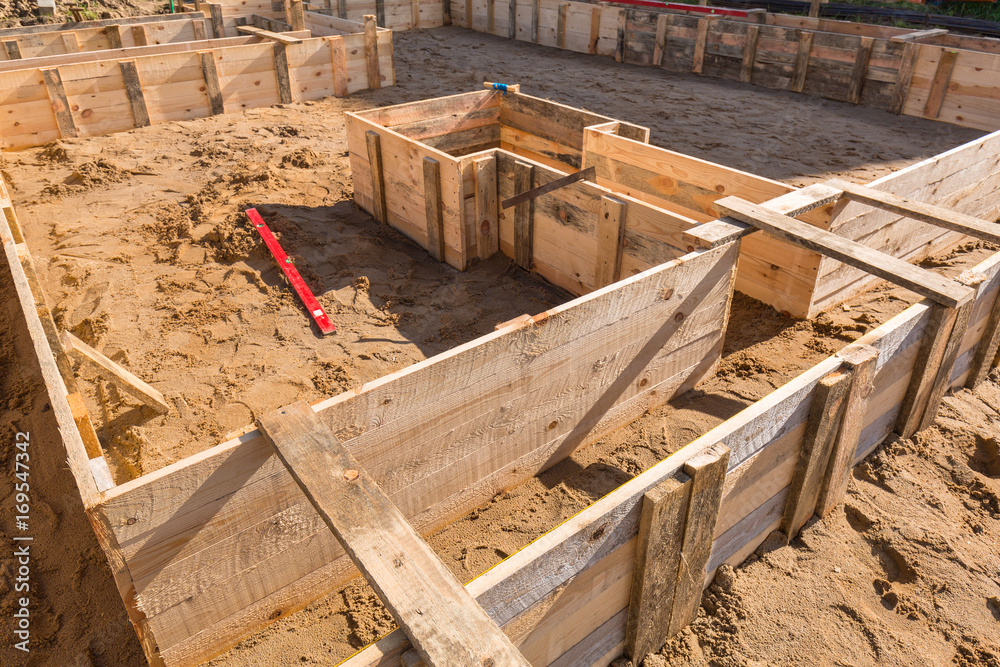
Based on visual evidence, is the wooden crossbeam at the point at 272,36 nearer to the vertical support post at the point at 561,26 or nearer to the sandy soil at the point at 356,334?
the sandy soil at the point at 356,334

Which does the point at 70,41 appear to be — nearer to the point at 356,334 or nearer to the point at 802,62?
the point at 356,334

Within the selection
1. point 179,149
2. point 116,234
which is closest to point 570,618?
point 116,234

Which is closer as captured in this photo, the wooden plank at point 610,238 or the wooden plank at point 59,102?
the wooden plank at point 610,238

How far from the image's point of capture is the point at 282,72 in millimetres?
10516

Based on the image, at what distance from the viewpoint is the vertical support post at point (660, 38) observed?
13.3 m

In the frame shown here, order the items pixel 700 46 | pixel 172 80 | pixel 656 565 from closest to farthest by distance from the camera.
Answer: pixel 656 565 < pixel 172 80 < pixel 700 46

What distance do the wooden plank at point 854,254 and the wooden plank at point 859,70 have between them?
8335 millimetres

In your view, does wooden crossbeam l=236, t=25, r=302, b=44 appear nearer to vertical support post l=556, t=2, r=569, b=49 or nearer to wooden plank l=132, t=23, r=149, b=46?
wooden plank l=132, t=23, r=149, b=46

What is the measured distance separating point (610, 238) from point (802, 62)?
8753 mm

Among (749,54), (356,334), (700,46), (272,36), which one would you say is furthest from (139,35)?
(749,54)

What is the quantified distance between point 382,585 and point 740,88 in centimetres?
1229

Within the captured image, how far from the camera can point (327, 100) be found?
11.1 meters
